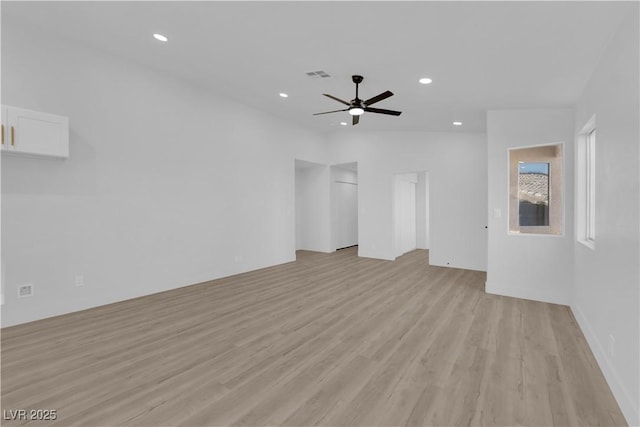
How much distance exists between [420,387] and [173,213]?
14.2 ft

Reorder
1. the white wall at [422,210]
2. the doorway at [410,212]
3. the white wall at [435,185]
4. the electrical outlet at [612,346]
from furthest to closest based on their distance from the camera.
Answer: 1. the white wall at [422,210]
2. the doorway at [410,212]
3. the white wall at [435,185]
4. the electrical outlet at [612,346]

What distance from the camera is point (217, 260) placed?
561 cm

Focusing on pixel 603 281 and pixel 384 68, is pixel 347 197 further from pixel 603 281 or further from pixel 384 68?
pixel 603 281

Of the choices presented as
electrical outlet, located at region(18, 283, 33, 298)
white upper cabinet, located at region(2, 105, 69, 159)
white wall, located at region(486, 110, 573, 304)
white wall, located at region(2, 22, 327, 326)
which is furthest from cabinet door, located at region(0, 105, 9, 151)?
white wall, located at region(486, 110, 573, 304)

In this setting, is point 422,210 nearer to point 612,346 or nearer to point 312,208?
point 312,208

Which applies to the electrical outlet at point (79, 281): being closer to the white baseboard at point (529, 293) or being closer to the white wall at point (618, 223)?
the white wall at point (618, 223)

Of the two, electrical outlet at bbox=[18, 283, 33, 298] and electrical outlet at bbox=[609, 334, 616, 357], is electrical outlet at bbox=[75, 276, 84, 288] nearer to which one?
electrical outlet at bbox=[18, 283, 33, 298]

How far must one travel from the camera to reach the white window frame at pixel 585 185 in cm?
359

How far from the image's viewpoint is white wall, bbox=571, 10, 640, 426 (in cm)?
193

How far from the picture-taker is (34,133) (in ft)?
11.0

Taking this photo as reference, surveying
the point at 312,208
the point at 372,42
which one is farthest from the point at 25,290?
the point at 312,208

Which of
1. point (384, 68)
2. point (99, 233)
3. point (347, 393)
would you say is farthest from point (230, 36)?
point (347, 393)

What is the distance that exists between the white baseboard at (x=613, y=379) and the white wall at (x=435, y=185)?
3.51m

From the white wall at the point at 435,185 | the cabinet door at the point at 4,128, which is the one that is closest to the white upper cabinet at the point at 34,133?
the cabinet door at the point at 4,128
